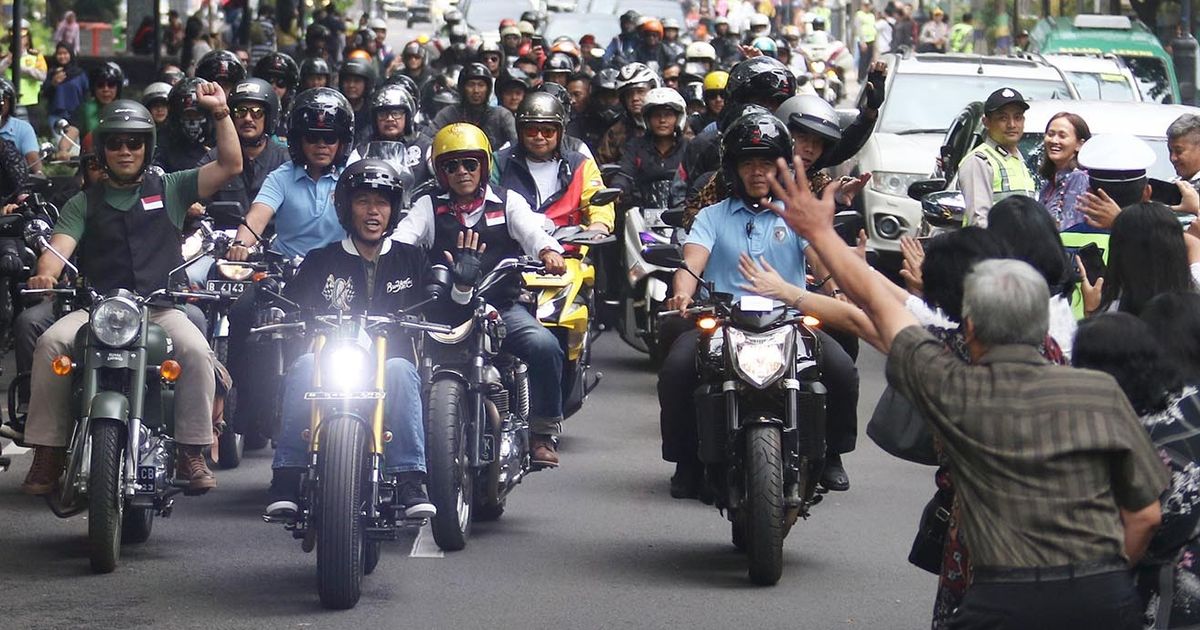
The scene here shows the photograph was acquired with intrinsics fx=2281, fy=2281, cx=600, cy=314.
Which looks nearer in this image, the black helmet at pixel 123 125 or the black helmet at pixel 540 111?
the black helmet at pixel 123 125

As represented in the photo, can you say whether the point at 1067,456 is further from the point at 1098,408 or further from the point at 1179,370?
the point at 1179,370

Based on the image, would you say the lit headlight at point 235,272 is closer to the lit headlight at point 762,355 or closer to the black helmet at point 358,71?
the lit headlight at point 762,355

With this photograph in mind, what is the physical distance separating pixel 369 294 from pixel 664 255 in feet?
3.74

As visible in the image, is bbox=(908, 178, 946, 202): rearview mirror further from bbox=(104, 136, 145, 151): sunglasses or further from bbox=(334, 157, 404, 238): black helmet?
bbox=(104, 136, 145, 151): sunglasses

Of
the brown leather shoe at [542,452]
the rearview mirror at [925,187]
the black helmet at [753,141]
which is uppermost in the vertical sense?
the black helmet at [753,141]

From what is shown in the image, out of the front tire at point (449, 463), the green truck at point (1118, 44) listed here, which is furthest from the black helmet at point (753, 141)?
the green truck at point (1118, 44)

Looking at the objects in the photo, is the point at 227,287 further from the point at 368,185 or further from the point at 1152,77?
the point at 1152,77

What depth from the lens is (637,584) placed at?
862 centimetres

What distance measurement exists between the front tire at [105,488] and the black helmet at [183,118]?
5167mm

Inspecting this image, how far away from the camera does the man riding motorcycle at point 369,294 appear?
8.12m

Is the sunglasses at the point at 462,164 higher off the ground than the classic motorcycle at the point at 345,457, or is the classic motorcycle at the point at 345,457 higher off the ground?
the sunglasses at the point at 462,164

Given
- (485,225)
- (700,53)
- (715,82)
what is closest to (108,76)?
(715,82)

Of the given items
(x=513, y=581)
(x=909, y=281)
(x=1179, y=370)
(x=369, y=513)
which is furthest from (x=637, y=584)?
(x=1179, y=370)

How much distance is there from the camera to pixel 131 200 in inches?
362
